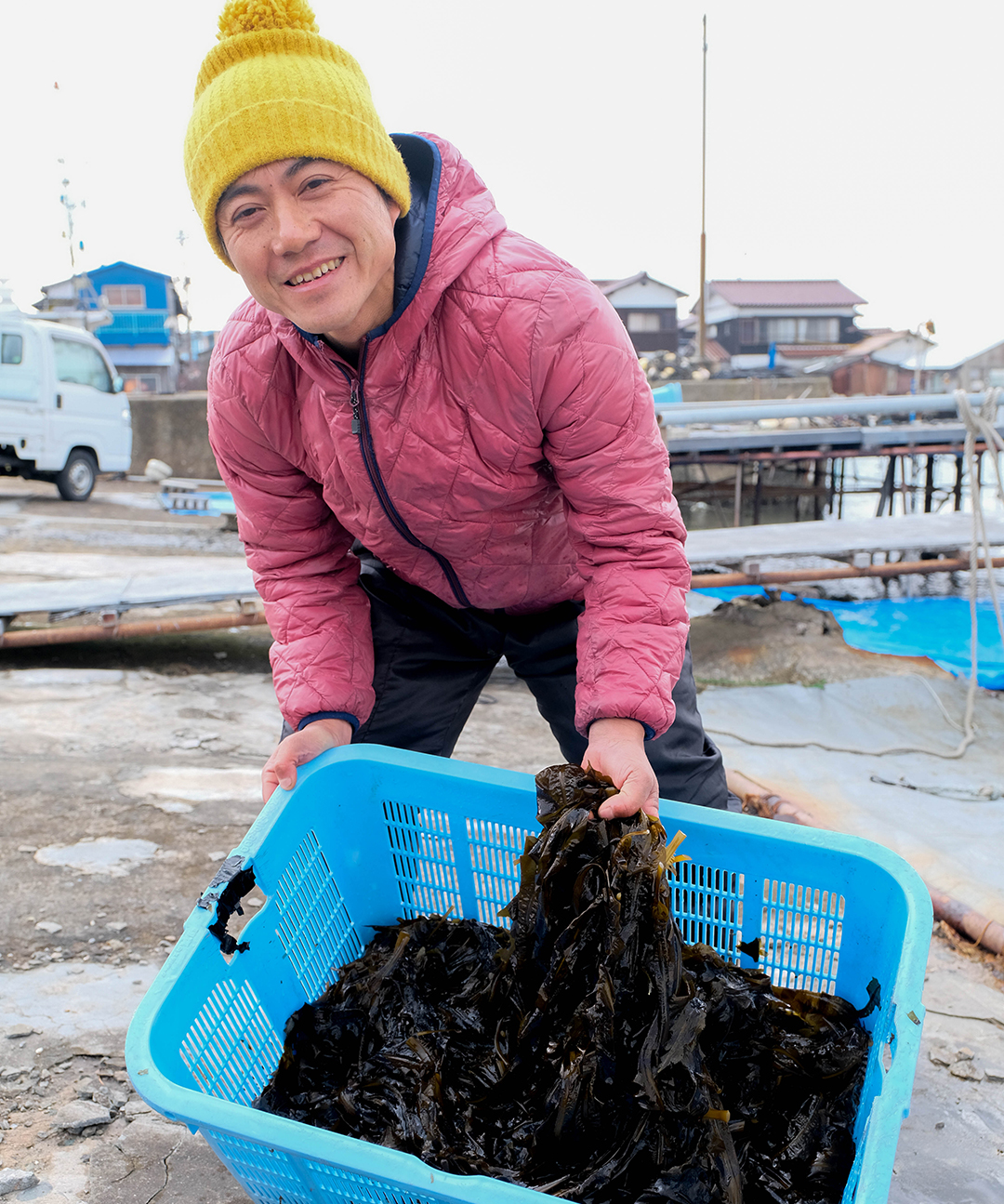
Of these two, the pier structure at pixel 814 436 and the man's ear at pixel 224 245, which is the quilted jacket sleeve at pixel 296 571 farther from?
the pier structure at pixel 814 436

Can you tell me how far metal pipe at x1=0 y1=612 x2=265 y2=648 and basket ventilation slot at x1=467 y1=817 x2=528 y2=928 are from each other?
3276 millimetres

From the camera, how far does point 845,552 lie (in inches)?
263

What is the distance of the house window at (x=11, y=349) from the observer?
33.8ft

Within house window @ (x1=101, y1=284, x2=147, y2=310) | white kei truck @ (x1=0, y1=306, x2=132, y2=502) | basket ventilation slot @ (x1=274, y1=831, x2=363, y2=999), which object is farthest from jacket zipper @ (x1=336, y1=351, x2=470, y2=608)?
house window @ (x1=101, y1=284, x2=147, y2=310)

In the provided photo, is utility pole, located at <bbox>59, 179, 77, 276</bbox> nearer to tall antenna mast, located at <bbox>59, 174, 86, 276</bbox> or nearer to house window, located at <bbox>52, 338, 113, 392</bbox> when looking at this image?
tall antenna mast, located at <bbox>59, 174, 86, 276</bbox>

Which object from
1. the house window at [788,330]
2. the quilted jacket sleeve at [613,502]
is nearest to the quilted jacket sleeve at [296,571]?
the quilted jacket sleeve at [613,502]

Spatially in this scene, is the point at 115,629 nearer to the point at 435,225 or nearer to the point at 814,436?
the point at 435,225

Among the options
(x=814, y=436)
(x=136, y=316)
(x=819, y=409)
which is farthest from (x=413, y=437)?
(x=136, y=316)

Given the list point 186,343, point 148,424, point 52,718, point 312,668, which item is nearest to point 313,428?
point 312,668

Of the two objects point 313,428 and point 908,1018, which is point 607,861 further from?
point 313,428

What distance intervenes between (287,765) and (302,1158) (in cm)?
79

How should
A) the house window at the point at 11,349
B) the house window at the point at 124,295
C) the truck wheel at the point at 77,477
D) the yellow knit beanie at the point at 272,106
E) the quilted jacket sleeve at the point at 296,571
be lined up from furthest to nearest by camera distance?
1. the house window at the point at 124,295
2. the truck wheel at the point at 77,477
3. the house window at the point at 11,349
4. the quilted jacket sleeve at the point at 296,571
5. the yellow knit beanie at the point at 272,106

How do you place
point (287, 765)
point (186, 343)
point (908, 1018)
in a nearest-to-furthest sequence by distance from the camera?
point (908, 1018), point (287, 765), point (186, 343)

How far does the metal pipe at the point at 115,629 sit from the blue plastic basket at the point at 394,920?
3193 mm
